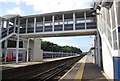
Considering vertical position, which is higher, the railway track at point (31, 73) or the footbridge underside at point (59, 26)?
the footbridge underside at point (59, 26)

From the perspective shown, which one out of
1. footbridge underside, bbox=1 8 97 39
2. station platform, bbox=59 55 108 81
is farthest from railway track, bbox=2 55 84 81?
footbridge underside, bbox=1 8 97 39

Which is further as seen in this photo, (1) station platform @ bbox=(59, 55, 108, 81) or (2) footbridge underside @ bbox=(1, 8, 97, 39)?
(2) footbridge underside @ bbox=(1, 8, 97, 39)

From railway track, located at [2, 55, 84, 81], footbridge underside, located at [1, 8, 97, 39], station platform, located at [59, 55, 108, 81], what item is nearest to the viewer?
station platform, located at [59, 55, 108, 81]

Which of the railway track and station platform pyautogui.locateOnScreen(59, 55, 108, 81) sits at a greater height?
station platform pyautogui.locateOnScreen(59, 55, 108, 81)

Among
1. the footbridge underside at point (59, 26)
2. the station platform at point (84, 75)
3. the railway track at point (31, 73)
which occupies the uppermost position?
the footbridge underside at point (59, 26)

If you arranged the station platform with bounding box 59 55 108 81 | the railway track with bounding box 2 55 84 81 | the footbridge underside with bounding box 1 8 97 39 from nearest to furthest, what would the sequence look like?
1. the station platform with bounding box 59 55 108 81
2. the railway track with bounding box 2 55 84 81
3. the footbridge underside with bounding box 1 8 97 39

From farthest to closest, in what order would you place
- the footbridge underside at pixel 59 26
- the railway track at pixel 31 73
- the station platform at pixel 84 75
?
the footbridge underside at pixel 59 26 → the railway track at pixel 31 73 → the station platform at pixel 84 75

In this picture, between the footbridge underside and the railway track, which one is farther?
the footbridge underside

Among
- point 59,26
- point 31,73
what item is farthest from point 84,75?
point 59,26

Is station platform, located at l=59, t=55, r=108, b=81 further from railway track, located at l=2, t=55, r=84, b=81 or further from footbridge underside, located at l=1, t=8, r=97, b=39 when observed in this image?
footbridge underside, located at l=1, t=8, r=97, b=39

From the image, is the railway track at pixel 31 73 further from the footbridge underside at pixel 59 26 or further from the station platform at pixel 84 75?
the footbridge underside at pixel 59 26

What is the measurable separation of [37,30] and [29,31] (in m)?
1.67

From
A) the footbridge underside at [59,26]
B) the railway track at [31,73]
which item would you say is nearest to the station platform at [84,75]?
the railway track at [31,73]

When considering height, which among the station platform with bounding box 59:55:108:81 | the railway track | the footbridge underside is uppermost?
the footbridge underside
